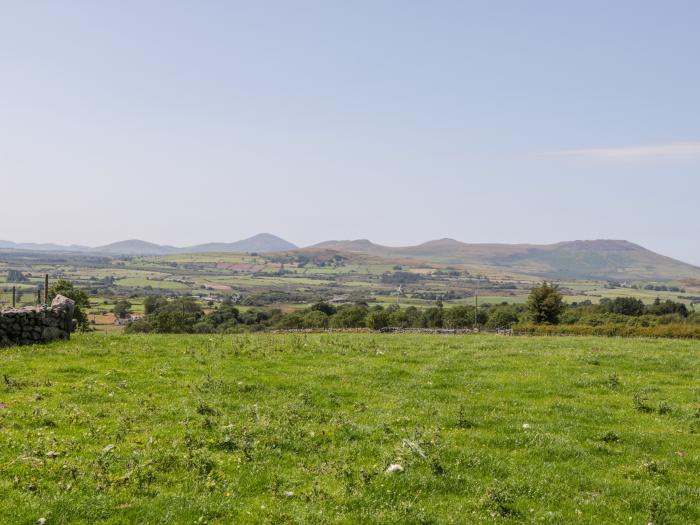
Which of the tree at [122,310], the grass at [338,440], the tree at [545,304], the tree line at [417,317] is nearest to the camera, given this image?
the grass at [338,440]

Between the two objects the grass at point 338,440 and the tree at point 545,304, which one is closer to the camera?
the grass at point 338,440

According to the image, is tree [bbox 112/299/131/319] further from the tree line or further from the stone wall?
the stone wall

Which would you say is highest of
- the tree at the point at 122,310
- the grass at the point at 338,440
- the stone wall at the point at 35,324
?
the stone wall at the point at 35,324

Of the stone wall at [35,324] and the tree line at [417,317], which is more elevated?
the stone wall at [35,324]

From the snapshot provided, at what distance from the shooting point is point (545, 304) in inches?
2408

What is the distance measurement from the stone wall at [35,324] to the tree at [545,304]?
48682 mm

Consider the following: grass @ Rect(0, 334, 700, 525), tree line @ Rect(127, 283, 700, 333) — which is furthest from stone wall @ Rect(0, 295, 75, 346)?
tree line @ Rect(127, 283, 700, 333)

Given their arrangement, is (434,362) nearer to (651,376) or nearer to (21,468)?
(651,376)

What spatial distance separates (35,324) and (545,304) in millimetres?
51146

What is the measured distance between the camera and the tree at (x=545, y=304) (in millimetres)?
61156

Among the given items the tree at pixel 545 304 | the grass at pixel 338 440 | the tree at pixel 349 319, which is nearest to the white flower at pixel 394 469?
the grass at pixel 338 440

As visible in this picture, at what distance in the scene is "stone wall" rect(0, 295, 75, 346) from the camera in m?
29.5

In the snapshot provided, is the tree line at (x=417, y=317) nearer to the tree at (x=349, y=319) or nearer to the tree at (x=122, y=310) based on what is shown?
the tree at (x=349, y=319)

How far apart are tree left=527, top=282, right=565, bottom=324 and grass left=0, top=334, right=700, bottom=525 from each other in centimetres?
3222
